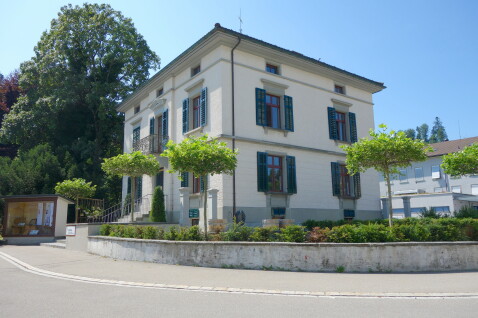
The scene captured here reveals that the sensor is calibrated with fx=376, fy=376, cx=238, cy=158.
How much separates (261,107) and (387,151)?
7.13 meters

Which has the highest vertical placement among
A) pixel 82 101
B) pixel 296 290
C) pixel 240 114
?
pixel 82 101

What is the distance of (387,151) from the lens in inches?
515

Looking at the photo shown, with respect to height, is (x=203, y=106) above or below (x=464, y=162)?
above

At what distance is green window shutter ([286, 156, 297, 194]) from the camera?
18.5 meters

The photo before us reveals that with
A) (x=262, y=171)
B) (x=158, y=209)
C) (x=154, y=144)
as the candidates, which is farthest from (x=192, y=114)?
(x=158, y=209)

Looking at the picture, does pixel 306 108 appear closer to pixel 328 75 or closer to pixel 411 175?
pixel 328 75

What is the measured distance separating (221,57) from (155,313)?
1383 cm

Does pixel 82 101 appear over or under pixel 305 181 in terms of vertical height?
over

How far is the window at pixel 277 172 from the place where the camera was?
58.2 feet

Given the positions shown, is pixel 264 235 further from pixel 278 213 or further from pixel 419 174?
pixel 419 174

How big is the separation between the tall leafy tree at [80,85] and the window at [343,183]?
58.3 feet

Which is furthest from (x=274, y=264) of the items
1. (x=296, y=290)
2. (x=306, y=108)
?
(x=306, y=108)

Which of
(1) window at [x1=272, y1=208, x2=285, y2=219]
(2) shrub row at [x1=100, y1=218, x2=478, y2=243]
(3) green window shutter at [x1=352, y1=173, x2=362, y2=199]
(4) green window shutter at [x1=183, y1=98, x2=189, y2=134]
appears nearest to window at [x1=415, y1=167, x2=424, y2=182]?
(3) green window shutter at [x1=352, y1=173, x2=362, y2=199]

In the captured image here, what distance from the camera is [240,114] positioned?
58.0ft
